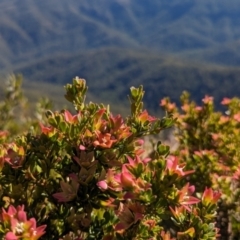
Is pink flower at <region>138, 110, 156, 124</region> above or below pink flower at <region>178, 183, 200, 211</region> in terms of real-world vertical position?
above

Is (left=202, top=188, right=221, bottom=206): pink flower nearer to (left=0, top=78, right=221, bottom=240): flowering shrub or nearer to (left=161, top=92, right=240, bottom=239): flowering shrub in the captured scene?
(left=0, top=78, right=221, bottom=240): flowering shrub

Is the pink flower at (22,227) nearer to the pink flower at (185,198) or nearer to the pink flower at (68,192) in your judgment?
the pink flower at (68,192)

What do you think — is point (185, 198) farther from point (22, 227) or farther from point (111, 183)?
point (22, 227)

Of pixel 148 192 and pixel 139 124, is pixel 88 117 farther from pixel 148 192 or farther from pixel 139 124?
pixel 148 192

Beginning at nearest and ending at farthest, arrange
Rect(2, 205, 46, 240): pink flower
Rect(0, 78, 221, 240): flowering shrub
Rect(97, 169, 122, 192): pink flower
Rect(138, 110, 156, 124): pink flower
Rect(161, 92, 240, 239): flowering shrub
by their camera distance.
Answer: Rect(2, 205, 46, 240): pink flower, Rect(0, 78, 221, 240): flowering shrub, Rect(97, 169, 122, 192): pink flower, Rect(138, 110, 156, 124): pink flower, Rect(161, 92, 240, 239): flowering shrub

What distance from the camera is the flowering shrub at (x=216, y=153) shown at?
11.9ft

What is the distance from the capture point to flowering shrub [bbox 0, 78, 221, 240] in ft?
6.58

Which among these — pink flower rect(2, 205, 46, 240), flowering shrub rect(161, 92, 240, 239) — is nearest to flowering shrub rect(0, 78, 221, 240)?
pink flower rect(2, 205, 46, 240)

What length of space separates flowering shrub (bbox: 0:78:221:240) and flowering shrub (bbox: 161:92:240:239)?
0.95 m

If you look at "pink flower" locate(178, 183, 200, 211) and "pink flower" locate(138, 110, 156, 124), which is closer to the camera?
"pink flower" locate(178, 183, 200, 211)

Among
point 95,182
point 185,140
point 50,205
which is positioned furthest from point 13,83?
point 95,182

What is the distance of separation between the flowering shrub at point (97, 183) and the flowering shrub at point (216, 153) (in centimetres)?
95

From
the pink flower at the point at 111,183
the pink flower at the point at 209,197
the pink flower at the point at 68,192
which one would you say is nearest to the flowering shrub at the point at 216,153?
the pink flower at the point at 209,197

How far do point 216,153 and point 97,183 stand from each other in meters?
2.29
